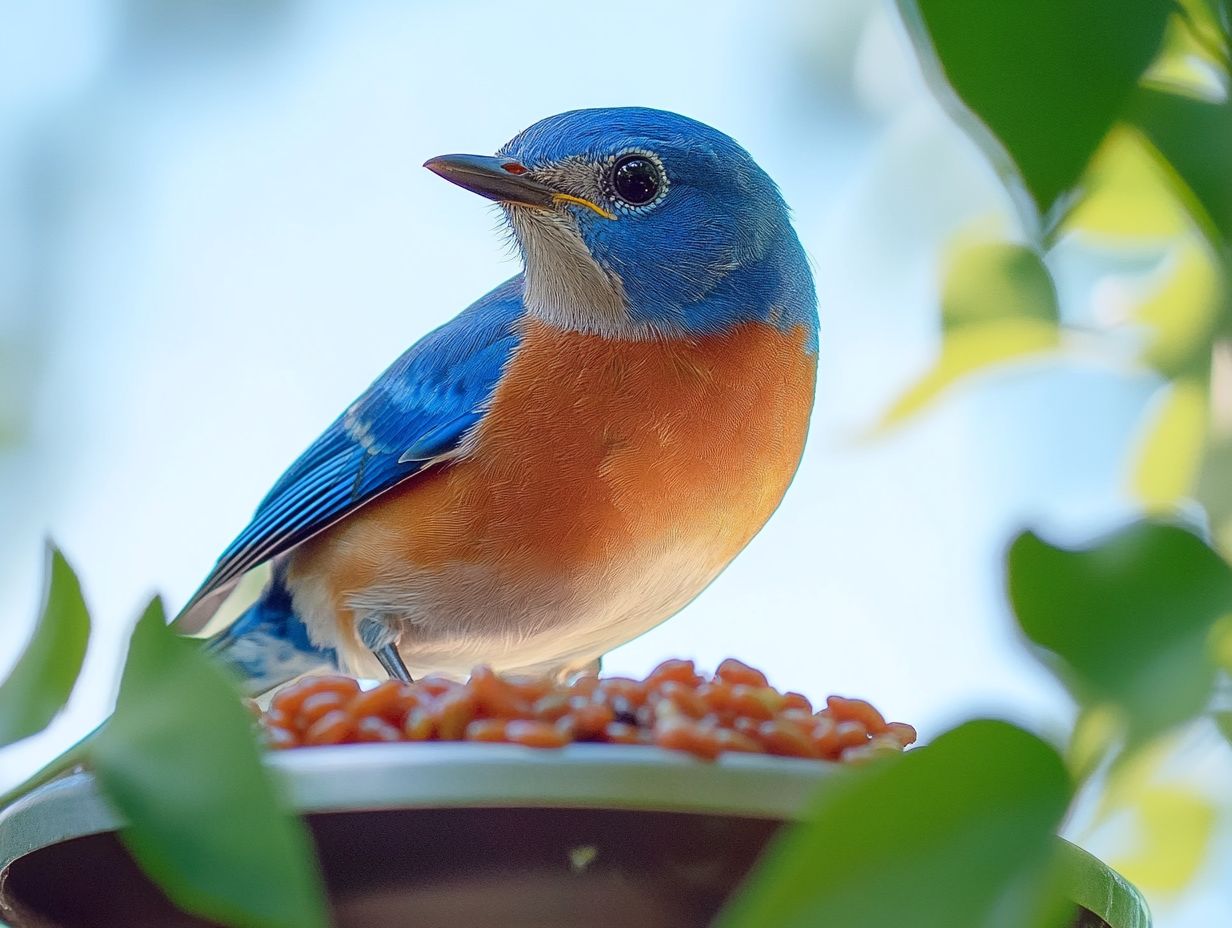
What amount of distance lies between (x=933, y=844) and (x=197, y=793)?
288 millimetres

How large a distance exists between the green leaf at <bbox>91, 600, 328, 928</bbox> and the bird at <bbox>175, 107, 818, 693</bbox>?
1.05 m

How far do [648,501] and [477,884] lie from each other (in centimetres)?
72

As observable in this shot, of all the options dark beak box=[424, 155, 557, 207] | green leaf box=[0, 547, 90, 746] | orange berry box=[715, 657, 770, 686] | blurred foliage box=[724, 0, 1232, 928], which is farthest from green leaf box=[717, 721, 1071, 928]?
dark beak box=[424, 155, 557, 207]

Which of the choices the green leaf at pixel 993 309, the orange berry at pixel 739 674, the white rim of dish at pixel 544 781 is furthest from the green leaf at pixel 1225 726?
the orange berry at pixel 739 674

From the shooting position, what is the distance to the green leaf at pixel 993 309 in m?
0.73

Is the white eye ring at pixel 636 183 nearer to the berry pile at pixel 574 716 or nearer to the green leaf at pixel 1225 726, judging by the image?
the berry pile at pixel 574 716

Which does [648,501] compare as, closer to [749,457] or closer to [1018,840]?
[749,457]

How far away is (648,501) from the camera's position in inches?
65.0

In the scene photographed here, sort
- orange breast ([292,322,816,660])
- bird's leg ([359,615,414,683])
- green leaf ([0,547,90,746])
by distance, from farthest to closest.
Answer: bird's leg ([359,615,414,683]) < orange breast ([292,322,816,660]) < green leaf ([0,547,90,746])

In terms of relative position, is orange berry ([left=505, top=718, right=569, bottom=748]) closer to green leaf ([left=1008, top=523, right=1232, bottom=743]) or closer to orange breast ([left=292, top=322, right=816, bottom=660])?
green leaf ([left=1008, top=523, right=1232, bottom=743])

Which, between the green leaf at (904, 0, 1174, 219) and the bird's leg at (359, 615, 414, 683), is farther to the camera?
the bird's leg at (359, 615, 414, 683)

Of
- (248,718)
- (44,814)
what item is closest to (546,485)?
(44,814)

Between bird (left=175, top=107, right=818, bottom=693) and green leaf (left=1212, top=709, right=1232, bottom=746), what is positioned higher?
green leaf (left=1212, top=709, right=1232, bottom=746)

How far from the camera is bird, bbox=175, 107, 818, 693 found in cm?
167
